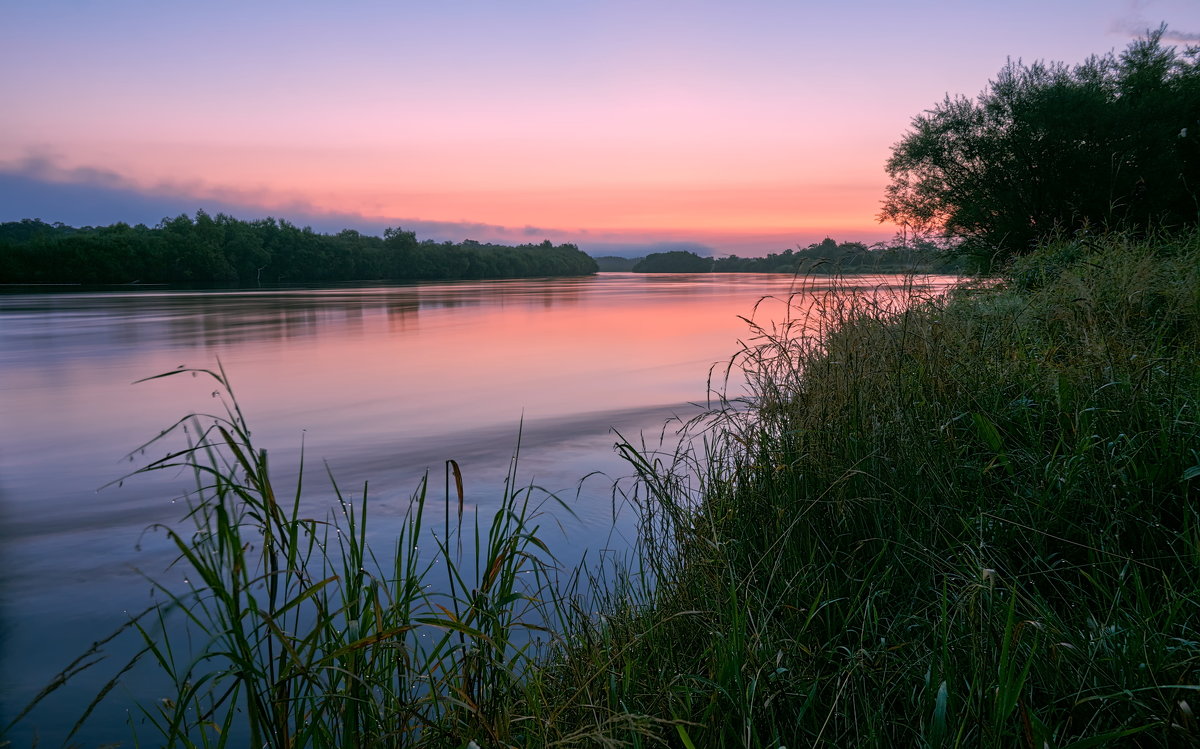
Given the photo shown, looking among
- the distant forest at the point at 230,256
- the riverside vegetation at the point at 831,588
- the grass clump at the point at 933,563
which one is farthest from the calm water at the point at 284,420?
the distant forest at the point at 230,256

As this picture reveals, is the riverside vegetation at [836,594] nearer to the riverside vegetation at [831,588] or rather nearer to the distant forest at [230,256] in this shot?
the riverside vegetation at [831,588]

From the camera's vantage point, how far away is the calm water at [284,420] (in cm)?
479

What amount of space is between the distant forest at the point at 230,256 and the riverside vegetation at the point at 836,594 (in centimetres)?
6372

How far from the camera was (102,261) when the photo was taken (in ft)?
188

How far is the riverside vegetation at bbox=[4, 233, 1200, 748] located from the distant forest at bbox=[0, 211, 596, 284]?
63.7m

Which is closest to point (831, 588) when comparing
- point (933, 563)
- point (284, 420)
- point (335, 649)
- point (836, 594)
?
point (836, 594)

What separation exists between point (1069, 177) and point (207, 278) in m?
71.3

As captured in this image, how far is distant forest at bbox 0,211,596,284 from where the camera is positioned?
5538cm

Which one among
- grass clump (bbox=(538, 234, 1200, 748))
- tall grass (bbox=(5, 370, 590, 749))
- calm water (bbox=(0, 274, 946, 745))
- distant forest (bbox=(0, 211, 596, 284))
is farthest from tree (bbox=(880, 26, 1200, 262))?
distant forest (bbox=(0, 211, 596, 284))

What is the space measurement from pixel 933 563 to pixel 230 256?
267 ft

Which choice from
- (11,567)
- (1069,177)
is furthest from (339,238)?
(11,567)

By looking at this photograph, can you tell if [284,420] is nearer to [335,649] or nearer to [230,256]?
[335,649]

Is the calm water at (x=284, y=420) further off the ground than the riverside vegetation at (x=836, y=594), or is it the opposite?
the riverside vegetation at (x=836, y=594)

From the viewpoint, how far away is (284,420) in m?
10.0
